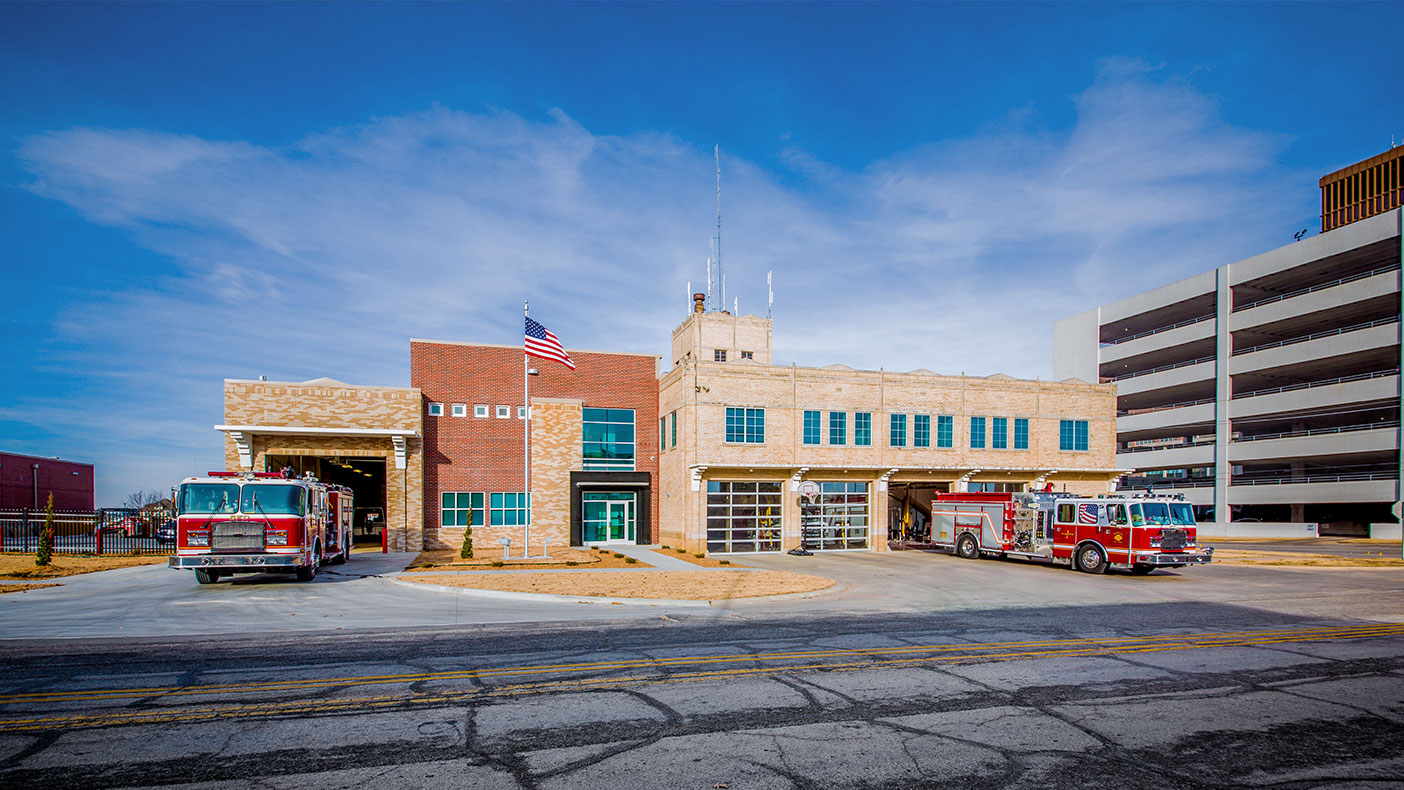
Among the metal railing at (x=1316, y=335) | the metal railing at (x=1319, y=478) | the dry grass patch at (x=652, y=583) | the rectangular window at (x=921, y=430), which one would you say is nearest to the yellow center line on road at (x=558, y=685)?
the dry grass patch at (x=652, y=583)

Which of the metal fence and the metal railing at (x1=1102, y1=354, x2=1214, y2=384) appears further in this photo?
the metal railing at (x1=1102, y1=354, x2=1214, y2=384)

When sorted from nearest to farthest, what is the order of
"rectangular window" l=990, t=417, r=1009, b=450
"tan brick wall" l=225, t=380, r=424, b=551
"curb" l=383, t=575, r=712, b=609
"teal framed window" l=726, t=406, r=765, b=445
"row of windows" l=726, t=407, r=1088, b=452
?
"curb" l=383, t=575, r=712, b=609
"tan brick wall" l=225, t=380, r=424, b=551
"teal framed window" l=726, t=406, r=765, b=445
"row of windows" l=726, t=407, r=1088, b=452
"rectangular window" l=990, t=417, r=1009, b=450

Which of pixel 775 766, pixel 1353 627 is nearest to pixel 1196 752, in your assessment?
pixel 775 766

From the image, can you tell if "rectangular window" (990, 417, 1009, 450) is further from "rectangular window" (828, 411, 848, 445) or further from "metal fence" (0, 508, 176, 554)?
"metal fence" (0, 508, 176, 554)

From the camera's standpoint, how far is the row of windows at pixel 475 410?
120 feet

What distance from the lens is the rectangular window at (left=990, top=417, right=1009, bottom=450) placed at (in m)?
39.4

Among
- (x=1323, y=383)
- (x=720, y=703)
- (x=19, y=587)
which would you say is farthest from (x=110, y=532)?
(x=1323, y=383)

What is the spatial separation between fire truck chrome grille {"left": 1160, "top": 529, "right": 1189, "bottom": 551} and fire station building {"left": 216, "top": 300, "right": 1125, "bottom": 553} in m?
13.5

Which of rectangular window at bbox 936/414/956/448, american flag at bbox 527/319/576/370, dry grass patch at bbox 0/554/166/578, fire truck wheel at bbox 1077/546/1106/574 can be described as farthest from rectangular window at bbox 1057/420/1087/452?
dry grass patch at bbox 0/554/166/578

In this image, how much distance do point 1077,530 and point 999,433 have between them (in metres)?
12.6

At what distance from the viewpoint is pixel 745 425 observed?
3544 cm

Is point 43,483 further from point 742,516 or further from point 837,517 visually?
point 837,517

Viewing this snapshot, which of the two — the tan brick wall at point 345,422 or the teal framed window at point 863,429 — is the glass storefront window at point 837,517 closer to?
the teal framed window at point 863,429

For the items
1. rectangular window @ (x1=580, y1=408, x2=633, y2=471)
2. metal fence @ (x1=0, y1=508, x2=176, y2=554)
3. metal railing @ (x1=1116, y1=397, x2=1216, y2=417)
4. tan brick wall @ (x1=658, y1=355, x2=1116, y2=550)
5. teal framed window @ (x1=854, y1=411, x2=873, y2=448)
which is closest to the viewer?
metal fence @ (x1=0, y1=508, x2=176, y2=554)
